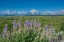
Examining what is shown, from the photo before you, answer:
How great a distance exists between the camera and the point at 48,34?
696 cm

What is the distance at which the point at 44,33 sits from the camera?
6.84m

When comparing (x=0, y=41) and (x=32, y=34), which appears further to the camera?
(x=32, y=34)

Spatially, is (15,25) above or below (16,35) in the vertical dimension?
above

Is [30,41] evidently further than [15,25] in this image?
Yes

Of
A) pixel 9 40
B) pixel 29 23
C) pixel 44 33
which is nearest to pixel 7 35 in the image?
pixel 9 40

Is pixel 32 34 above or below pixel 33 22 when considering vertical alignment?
below

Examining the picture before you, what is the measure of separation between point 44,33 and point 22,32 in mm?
919

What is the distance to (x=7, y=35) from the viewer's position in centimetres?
650

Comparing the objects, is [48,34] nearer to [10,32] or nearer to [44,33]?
[44,33]

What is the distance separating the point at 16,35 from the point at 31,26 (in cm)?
73

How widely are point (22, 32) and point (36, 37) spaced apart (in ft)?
2.04

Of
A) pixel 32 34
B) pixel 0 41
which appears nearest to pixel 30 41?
pixel 32 34

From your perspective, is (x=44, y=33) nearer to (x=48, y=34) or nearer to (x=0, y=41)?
(x=48, y=34)

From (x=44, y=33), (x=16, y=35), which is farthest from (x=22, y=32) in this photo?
(x=44, y=33)
